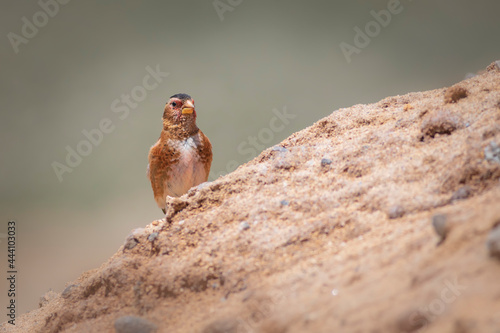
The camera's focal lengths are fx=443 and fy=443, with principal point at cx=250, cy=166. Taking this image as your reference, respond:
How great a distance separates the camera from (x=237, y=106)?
5.20 m

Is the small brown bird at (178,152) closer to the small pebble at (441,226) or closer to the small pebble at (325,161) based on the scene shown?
the small pebble at (325,161)

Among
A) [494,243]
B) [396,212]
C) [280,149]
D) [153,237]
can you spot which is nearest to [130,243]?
[153,237]

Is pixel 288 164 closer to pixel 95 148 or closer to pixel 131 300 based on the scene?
pixel 131 300

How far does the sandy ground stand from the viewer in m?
1.52

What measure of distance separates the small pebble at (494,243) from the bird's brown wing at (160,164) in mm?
3099

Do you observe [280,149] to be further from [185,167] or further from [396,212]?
[396,212]

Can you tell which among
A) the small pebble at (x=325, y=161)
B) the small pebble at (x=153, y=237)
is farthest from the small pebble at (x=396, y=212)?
the small pebble at (x=153, y=237)

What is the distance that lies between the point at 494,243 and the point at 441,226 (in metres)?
0.30

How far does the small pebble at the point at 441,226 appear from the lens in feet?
5.58

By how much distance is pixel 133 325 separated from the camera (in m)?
2.20

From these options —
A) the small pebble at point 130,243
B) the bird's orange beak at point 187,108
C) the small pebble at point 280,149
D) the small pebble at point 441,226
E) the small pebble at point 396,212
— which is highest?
the bird's orange beak at point 187,108

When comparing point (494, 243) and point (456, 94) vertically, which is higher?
point (456, 94)

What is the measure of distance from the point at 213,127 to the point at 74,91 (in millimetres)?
1667

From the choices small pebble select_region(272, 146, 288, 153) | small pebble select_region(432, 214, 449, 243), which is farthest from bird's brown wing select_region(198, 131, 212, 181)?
small pebble select_region(432, 214, 449, 243)
